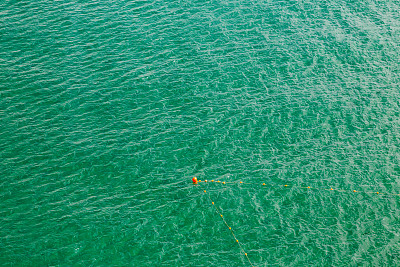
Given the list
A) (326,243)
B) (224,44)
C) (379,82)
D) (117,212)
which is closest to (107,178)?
(117,212)

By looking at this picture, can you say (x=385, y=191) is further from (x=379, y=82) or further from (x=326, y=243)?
(x=379, y=82)

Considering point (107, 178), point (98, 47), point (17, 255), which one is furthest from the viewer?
point (98, 47)

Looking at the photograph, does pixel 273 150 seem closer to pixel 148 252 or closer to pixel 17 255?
pixel 148 252

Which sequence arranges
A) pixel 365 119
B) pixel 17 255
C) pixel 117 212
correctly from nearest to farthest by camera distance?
pixel 17 255, pixel 117 212, pixel 365 119

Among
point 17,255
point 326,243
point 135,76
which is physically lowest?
point 326,243

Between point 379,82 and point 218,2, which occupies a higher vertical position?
point 218,2

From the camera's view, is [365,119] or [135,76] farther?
[135,76]
